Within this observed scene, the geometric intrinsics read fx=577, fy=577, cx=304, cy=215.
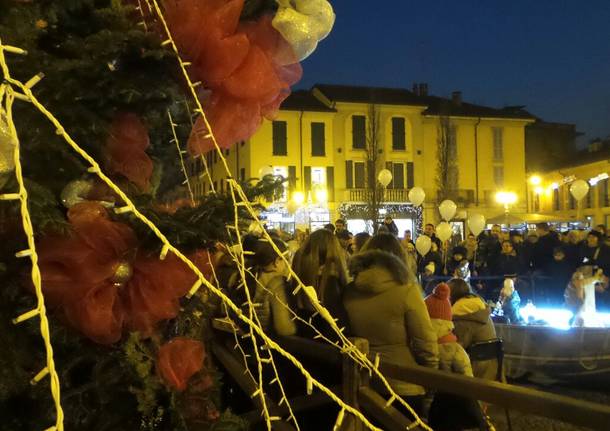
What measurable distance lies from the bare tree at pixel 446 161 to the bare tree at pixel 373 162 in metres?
3.85

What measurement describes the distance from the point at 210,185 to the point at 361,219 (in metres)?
32.4

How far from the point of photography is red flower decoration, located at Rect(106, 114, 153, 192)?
1447 mm

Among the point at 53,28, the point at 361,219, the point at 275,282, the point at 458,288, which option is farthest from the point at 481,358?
the point at 361,219

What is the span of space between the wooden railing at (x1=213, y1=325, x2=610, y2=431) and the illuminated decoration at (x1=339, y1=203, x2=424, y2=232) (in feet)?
98.9

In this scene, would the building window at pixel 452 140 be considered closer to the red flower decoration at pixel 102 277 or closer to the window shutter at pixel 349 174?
the window shutter at pixel 349 174

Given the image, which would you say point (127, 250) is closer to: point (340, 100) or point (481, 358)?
point (481, 358)

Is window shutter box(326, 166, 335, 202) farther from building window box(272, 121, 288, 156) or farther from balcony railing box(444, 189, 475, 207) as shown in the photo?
balcony railing box(444, 189, 475, 207)

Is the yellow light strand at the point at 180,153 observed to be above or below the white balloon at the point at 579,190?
below

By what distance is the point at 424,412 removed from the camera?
11.1 feet

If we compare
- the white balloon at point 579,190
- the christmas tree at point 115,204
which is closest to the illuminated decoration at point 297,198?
the white balloon at point 579,190

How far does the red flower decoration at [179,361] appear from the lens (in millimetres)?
1421

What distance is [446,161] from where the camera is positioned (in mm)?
36000

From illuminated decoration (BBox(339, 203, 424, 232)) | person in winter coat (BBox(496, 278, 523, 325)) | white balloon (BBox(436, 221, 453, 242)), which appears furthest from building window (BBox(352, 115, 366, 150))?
person in winter coat (BBox(496, 278, 523, 325))

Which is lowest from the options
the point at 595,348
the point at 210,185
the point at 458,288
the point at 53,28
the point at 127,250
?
the point at 595,348
